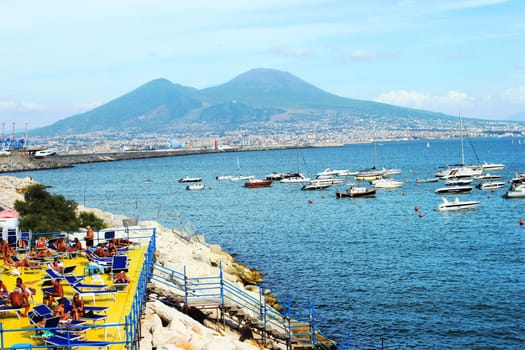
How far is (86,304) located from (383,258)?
2341 centimetres

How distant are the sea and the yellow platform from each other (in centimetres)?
810

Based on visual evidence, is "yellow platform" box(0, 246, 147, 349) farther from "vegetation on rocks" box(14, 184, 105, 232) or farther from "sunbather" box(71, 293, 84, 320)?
"vegetation on rocks" box(14, 184, 105, 232)

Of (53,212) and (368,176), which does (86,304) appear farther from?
(368,176)

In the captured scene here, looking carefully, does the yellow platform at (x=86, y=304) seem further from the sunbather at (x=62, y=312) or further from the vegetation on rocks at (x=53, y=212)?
the vegetation on rocks at (x=53, y=212)

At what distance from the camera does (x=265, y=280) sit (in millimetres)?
31531

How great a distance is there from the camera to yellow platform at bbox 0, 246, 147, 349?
1332 centimetres

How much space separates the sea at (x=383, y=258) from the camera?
24.0 m

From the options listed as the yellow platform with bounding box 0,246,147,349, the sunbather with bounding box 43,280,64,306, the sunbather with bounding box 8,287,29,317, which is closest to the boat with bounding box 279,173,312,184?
the yellow platform with bounding box 0,246,147,349

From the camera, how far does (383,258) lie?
119ft

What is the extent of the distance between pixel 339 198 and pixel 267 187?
18.3 meters

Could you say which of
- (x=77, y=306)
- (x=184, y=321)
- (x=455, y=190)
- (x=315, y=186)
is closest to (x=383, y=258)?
(x=184, y=321)

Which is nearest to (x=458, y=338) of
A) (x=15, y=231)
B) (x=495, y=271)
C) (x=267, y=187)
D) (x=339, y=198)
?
(x=495, y=271)

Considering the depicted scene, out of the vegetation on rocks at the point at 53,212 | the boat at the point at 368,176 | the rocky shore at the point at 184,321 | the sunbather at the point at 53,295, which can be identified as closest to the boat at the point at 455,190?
the boat at the point at 368,176

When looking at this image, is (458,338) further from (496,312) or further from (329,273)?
(329,273)
